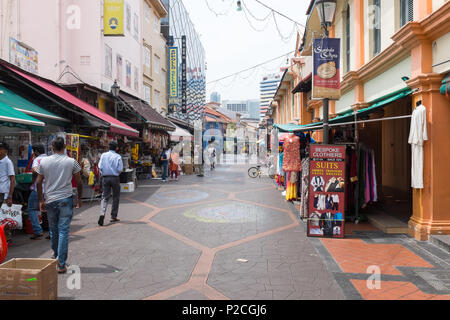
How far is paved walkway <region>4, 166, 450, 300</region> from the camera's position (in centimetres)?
410

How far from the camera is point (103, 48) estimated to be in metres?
14.6

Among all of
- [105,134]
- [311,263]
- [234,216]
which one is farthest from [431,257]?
[105,134]

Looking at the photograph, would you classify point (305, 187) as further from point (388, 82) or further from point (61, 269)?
point (61, 269)

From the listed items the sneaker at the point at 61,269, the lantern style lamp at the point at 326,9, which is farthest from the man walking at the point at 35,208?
the lantern style lamp at the point at 326,9

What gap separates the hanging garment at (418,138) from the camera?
6109mm

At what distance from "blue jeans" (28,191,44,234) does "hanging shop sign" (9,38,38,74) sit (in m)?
6.15

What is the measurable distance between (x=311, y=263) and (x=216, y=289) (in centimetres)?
178

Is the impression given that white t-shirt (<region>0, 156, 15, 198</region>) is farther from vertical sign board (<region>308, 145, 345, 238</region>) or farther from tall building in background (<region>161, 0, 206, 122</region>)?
tall building in background (<region>161, 0, 206, 122</region>)

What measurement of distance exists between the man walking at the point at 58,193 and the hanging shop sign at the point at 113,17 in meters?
10.9

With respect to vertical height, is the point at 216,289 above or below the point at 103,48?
below

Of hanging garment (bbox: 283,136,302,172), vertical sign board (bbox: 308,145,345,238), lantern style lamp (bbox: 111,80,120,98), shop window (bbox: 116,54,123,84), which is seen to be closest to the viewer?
vertical sign board (bbox: 308,145,345,238)

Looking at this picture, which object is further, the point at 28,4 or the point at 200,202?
the point at 28,4

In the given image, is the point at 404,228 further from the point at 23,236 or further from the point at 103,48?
the point at 103,48

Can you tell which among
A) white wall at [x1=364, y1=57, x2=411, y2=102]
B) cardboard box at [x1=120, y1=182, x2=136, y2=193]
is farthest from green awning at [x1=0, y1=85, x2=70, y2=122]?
white wall at [x1=364, y1=57, x2=411, y2=102]
